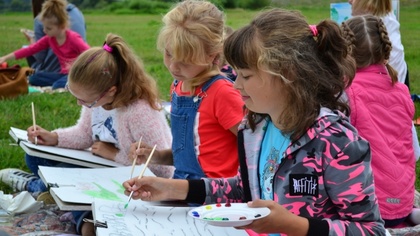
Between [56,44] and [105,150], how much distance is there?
418cm

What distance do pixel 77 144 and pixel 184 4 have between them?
1.10m

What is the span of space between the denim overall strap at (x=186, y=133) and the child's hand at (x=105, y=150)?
1.72ft

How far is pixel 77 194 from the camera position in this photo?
2.88 metres

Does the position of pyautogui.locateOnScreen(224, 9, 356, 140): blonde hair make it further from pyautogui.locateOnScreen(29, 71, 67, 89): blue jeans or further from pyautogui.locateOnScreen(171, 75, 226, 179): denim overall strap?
pyautogui.locateOnScreen(29, 71, 67, 89): blue jeans

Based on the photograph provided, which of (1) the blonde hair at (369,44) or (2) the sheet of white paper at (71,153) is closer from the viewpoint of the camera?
(1) the blonde hair at (369,44)

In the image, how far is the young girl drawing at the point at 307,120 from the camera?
2.00 m

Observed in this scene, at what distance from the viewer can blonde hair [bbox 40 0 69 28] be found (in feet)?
24.2

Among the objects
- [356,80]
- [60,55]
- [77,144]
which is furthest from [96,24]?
[356,80]

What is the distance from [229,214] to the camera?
6.16ft

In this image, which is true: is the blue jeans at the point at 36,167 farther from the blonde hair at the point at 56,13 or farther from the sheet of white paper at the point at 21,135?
the blonde hair at the point at 56,13

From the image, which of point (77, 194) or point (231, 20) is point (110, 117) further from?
A: point (231, 20)

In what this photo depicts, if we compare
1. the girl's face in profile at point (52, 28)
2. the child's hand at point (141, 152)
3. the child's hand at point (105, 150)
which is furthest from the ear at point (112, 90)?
the girl's face in profile at point (52, 28)

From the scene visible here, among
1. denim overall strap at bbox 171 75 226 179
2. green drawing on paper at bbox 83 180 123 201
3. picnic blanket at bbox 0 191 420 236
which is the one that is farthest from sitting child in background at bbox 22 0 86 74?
green drawing on paper at bbox 83 180 123 201

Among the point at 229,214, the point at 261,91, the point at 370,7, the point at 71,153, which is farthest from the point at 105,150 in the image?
the point at 370,7
